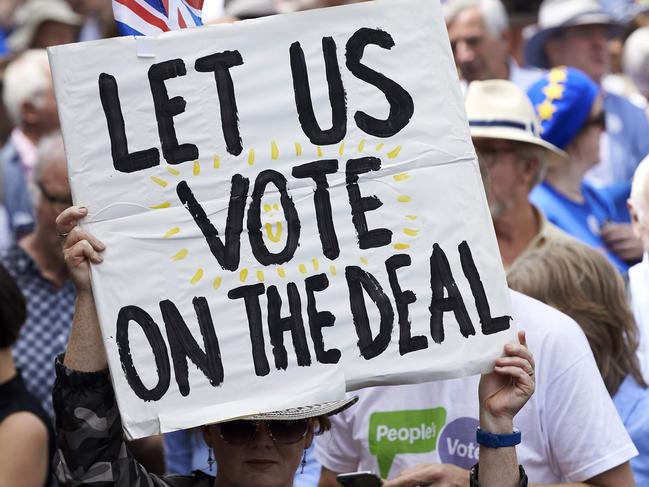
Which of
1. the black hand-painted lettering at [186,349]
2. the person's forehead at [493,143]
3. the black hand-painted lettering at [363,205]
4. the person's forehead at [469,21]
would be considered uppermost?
the person's forehead at [469,21]

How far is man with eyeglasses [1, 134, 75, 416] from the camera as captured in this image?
17.3 ft

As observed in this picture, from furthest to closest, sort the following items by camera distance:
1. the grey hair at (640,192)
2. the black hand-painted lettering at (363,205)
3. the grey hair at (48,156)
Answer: the grey hair at (48,156), the grey hair at (640,192), the black hand-painted lettering at (363,205)

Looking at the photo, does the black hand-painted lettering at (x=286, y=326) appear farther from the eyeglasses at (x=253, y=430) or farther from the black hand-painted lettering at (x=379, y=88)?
the black hand-painted lettering at (x=379, y=88)

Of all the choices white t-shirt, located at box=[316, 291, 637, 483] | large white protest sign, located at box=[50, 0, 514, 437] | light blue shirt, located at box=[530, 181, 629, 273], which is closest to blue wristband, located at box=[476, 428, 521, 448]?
large white protest sign, located at box=[50, 0, 514, 437]

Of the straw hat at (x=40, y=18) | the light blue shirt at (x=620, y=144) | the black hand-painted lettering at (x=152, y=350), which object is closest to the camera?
the black hand-painted lettering at (x=152, y=350)

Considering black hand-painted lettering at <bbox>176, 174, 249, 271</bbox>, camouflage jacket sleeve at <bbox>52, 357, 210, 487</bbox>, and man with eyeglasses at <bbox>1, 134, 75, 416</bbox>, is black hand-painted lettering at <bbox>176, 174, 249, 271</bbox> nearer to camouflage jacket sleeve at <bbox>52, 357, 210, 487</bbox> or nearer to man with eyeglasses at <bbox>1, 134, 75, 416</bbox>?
camouflage jacket sleeve at <bbox>52, 357, 210, 487</bbox>

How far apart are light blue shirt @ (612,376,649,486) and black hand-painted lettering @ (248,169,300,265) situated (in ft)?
5.02

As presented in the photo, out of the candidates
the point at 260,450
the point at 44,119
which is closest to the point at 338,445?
the point at 260,450

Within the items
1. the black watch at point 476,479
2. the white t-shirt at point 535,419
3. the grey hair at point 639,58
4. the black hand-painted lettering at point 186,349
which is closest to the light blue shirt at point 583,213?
the grey hair at point 639,58

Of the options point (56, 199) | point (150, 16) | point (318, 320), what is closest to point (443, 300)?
point (318, 320)

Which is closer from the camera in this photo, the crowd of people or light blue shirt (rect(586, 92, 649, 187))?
the crowd of people

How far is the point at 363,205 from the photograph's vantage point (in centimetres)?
299

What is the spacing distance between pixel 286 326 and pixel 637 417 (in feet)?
5.01

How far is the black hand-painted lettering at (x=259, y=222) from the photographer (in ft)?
9.66
